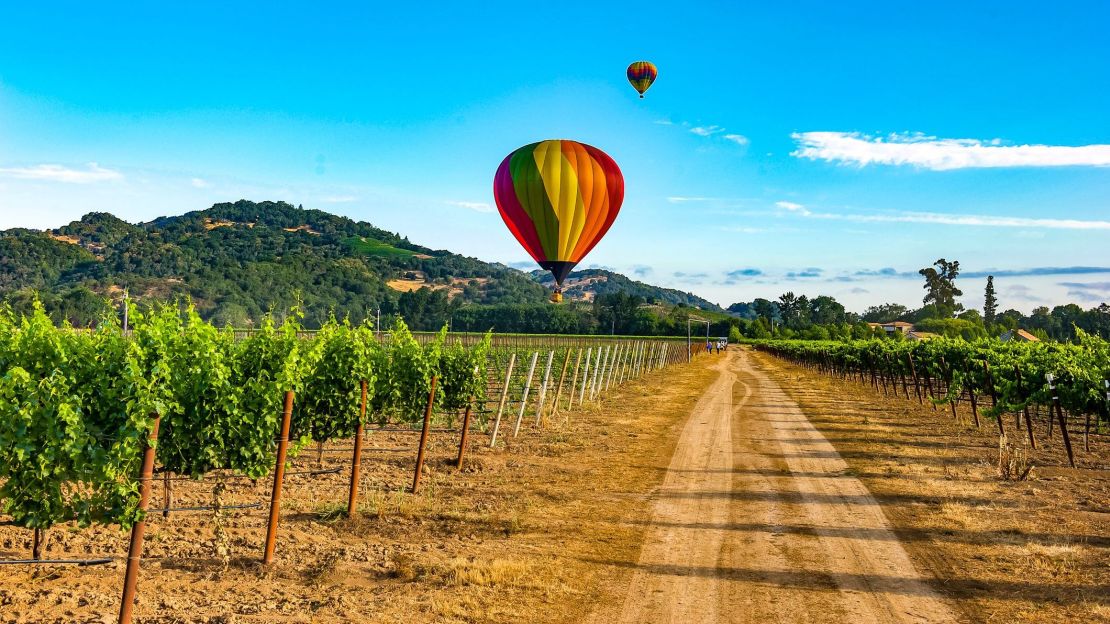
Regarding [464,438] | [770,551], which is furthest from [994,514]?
[464,438]

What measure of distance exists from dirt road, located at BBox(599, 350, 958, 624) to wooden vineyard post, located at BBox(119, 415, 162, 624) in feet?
13.3

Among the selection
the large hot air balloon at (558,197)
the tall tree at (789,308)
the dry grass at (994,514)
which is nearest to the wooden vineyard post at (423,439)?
the dry grass at (994,514)

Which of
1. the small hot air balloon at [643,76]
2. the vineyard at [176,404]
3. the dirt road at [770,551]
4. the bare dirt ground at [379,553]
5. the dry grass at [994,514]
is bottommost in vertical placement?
the bare dirt ground at [379,553]

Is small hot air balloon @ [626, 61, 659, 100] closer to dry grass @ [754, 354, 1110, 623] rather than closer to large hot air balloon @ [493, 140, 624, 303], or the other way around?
large hot air balloon @ [493, 140, 624, 303]

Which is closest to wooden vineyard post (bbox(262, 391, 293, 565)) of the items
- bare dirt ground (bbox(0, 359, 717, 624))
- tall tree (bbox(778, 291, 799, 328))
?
bare dirt ground (bbox(0, 359, 717, 624))

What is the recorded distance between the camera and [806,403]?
96.3 ft

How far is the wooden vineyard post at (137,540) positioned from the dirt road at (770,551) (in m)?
Answer: 4.05

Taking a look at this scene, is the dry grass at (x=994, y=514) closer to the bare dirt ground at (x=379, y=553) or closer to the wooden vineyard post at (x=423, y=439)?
the bare dirt ground at (x=379, y=553)

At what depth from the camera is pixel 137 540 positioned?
250 inches

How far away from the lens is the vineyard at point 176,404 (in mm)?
6535

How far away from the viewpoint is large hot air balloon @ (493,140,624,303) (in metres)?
32.3

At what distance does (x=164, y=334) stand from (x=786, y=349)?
7538cm

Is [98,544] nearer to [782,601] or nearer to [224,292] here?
[782,601]

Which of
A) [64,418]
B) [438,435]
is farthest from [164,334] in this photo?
[438,435]
